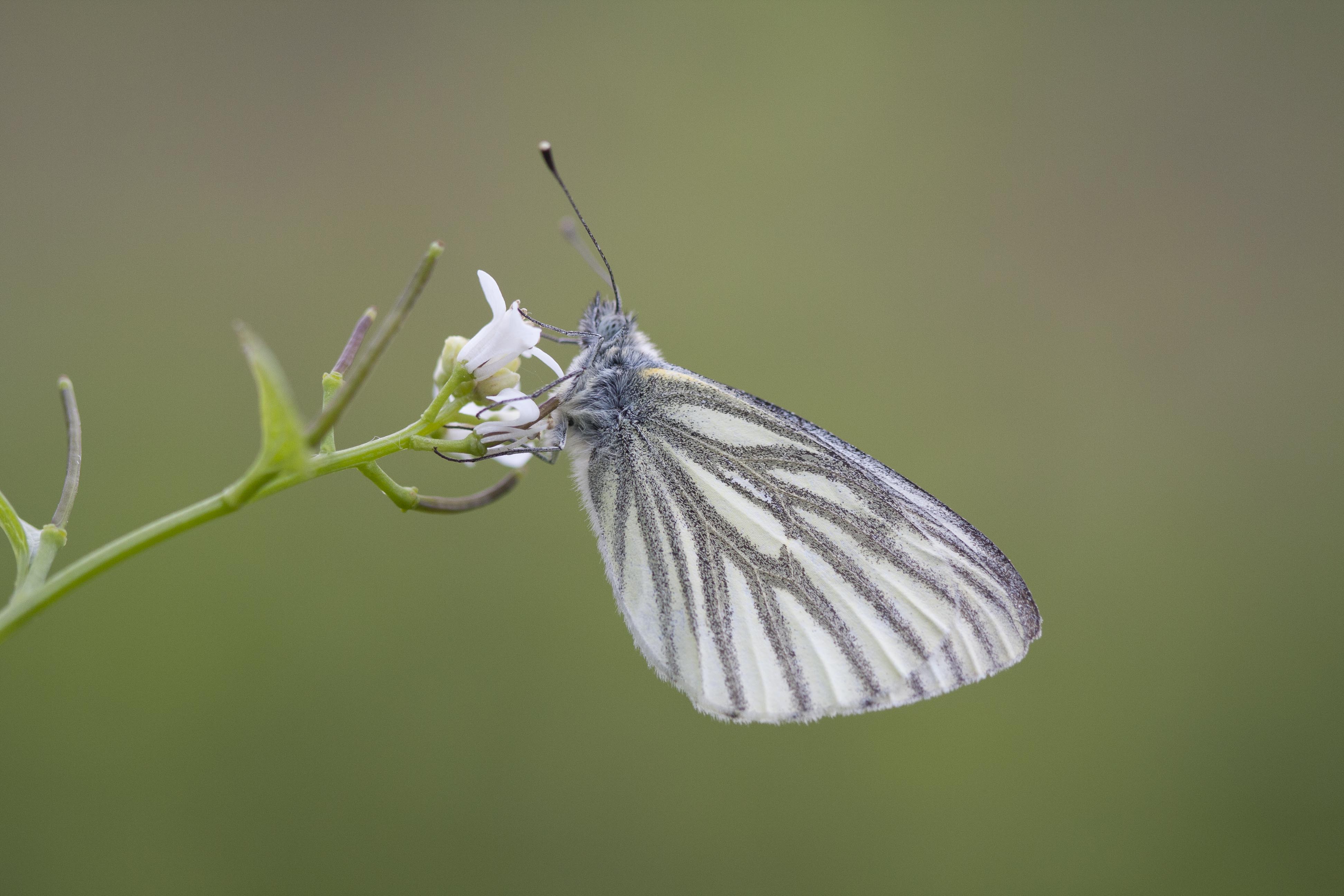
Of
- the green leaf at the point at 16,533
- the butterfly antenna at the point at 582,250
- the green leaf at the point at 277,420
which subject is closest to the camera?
the green leaf at the point at 277,420

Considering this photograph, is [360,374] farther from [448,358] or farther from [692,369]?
[692,369]

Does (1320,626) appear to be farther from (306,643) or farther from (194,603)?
(194,603)

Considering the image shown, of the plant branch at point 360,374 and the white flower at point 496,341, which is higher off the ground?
the white flower at point 496,341

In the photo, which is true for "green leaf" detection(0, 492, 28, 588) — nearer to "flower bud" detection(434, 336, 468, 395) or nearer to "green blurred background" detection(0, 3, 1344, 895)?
"flower bud" detection(434, 336, 468, 395)

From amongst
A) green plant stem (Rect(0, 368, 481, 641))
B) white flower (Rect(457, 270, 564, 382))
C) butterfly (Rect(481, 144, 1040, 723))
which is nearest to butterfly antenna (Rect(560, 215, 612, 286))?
butterfly (Rect(481, 144, 1040, 723))

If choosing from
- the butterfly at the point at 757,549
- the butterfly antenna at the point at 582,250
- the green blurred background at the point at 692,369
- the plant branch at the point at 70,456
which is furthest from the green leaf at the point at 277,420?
→ the green blurred background at the point at 692,369

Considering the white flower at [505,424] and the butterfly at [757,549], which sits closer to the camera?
the white flower at [505,424]

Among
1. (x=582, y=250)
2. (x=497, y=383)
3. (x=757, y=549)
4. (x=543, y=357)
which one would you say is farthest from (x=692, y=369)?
(x=497, y=383)

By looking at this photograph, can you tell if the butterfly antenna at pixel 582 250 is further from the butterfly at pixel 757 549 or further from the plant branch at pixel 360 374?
A: the plant branch at pixel 360 374

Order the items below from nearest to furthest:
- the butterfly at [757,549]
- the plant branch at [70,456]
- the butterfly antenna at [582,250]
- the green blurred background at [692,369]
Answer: the plant branch at [70,456] → the butterfly at [757,549] → the butterfly antenna at [582,250] → the green blurred background at [692,369]
